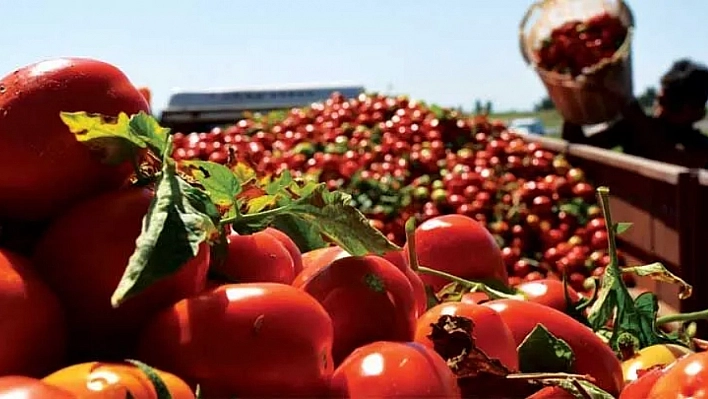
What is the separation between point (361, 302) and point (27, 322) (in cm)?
32

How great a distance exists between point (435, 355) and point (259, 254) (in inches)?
9.5

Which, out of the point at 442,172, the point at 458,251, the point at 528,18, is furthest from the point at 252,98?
the point at 458,251

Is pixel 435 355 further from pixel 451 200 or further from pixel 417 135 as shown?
pixel 417 135

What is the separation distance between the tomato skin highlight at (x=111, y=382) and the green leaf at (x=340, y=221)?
0.86ft

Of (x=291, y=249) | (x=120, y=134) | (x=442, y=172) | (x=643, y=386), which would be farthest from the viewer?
(x=442, y=172)

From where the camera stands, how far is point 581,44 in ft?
17.7

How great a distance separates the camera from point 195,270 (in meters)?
0.86

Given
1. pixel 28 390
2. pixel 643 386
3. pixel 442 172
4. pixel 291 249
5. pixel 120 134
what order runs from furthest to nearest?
pixel 442 172 → pixel 291 249 → pixel 643 386 → pixel 120 134 → pixel 28 390

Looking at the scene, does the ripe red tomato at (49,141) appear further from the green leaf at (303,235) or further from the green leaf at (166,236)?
the green leaf at (303,235)

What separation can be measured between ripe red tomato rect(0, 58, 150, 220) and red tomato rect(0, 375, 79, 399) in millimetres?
270

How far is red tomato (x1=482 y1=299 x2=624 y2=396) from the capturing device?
1042 mm

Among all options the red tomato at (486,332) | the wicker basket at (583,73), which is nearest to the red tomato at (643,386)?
the red tomato at (486,332)

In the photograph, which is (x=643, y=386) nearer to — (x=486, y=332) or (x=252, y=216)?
(x=486, y=332)

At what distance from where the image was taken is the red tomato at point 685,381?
0.86m
